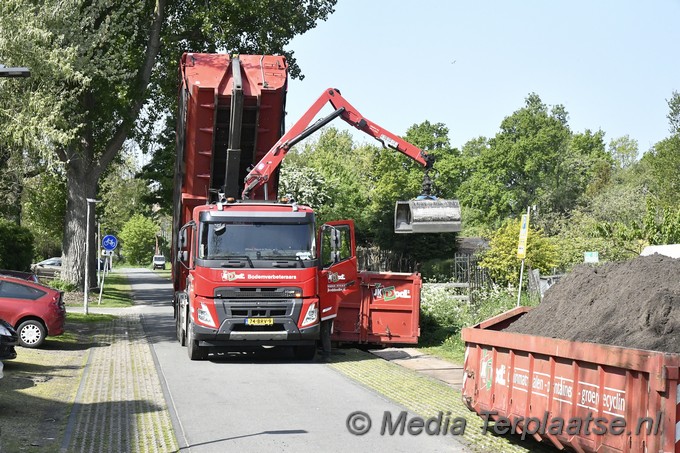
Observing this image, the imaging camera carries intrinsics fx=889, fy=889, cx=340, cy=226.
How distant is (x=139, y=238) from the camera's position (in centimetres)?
11094

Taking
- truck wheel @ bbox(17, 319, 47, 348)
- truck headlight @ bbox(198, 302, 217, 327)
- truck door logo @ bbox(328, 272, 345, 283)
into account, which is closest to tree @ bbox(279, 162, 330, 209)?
truck wheel @ bbox(17, 319, 47, 348)

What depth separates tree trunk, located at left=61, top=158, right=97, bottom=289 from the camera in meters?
34.4

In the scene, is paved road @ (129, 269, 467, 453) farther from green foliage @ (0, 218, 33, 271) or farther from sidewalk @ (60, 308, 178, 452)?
green foliage @ (0, 218, 33, 271)

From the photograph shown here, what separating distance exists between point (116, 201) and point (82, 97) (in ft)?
141

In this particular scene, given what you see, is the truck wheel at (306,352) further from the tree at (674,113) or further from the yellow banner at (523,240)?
the tree at (674,113)

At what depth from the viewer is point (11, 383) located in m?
14.4

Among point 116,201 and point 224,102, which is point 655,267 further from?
point 116,201

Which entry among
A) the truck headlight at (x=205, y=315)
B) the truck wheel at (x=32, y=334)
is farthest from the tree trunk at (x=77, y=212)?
the truck headlight at (x=205, y=315)

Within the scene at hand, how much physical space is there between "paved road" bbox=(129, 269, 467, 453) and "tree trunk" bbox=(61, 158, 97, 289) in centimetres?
1704

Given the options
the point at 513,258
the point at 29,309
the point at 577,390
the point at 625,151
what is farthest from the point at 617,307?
the point at 625,151

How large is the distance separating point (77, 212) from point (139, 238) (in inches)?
3064

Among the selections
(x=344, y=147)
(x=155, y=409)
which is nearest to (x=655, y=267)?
(x=155, y=409)

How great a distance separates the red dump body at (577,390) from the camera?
6.77m

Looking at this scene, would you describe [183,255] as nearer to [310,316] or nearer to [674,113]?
[310,316]
